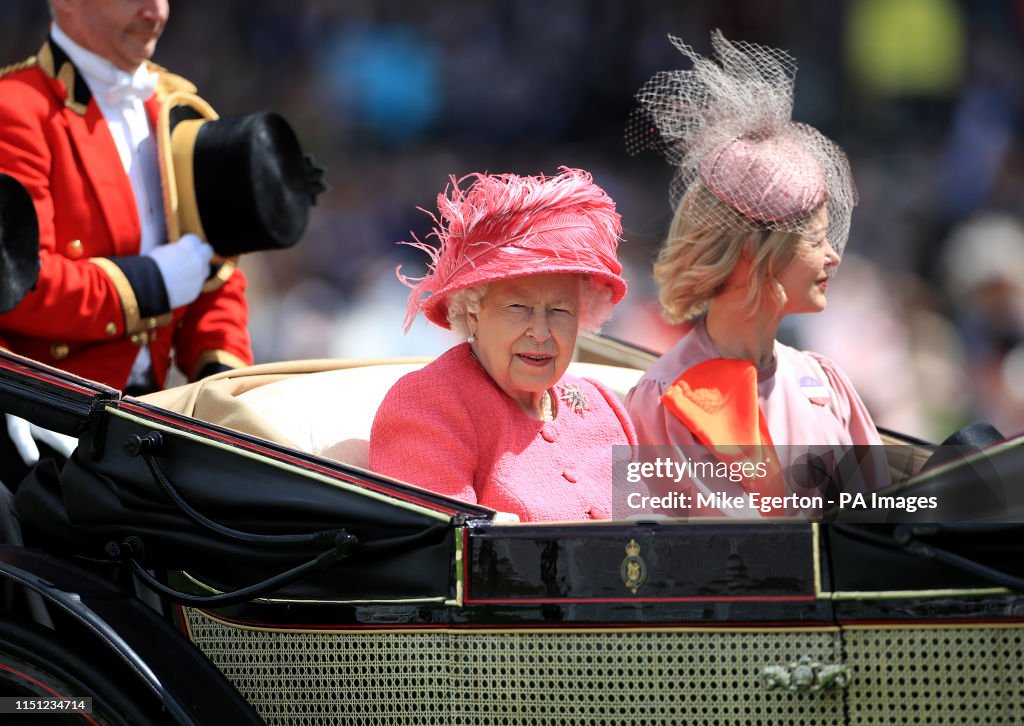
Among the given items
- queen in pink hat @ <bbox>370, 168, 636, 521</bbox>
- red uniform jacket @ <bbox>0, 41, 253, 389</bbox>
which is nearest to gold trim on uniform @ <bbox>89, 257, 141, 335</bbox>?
red uniform jacket @ <bbox>0, 41, 253, 389</bbox>

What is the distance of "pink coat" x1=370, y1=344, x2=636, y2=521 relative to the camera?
2.19m

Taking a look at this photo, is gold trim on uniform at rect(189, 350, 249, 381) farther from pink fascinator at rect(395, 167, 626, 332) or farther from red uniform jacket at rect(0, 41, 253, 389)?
pink fascinator at rect(395, 167, 626, 332)

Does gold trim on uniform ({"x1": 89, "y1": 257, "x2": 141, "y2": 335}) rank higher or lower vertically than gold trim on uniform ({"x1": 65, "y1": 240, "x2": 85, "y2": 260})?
lower

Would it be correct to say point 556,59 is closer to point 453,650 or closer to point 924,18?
point 924,18

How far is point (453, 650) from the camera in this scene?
6.41 ft

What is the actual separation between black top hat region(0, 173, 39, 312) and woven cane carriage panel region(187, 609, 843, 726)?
0.79 meters

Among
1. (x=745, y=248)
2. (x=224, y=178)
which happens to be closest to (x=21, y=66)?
(x=224, y=178)

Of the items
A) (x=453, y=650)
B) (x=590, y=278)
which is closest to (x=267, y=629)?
(x=453, y=650)

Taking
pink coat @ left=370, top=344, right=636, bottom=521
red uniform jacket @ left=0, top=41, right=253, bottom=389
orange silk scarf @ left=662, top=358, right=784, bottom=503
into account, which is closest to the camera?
pink coat @ left=370, top=344, right=636, bottom=521

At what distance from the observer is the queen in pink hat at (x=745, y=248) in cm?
248

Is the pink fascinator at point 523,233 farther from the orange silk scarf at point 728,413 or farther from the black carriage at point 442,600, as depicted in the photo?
the black carriage at point 442,600

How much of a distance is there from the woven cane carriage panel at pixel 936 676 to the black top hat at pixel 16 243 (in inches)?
59.2

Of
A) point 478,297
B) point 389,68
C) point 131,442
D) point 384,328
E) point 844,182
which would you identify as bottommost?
point 131,442

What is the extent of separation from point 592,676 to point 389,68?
613 cm
